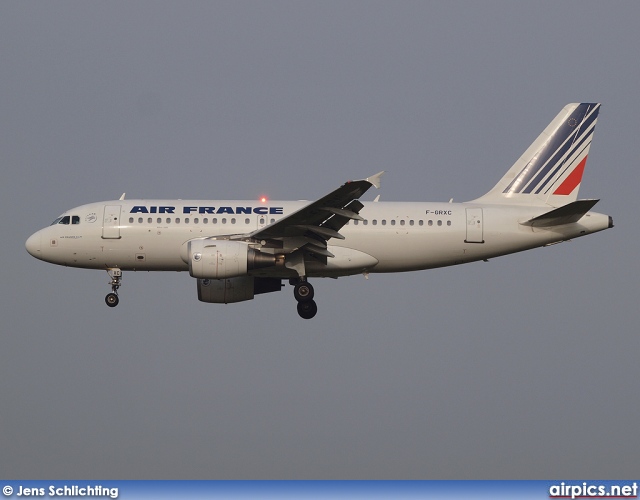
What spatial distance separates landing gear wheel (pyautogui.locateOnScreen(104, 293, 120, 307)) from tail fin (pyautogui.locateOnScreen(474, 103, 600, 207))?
46.2ft

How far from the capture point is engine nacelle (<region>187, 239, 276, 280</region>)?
156ft

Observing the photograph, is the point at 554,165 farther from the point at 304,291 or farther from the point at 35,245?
the point at 35,245

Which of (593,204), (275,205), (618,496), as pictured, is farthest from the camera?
(275,205)

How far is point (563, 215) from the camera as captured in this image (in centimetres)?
4903

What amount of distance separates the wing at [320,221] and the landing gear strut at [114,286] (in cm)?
571

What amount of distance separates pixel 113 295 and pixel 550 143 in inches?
692

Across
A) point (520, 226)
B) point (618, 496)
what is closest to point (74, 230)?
point (520, 226)

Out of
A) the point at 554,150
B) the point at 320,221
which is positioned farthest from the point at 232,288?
the point at 554,150

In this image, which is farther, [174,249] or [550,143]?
[550,143]

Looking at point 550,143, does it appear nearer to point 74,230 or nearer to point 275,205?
point 275,205

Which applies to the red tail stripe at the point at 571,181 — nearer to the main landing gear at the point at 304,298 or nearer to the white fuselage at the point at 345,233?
the white fuselage at the point at 345,233

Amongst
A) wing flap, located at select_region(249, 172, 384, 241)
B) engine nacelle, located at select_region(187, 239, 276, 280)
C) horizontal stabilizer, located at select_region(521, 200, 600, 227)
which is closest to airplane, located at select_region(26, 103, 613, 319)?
horizontal stabilizer, located at select_region(521, 200, 600, 227)

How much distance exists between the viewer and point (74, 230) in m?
50.3

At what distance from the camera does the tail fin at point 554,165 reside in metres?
51.8
